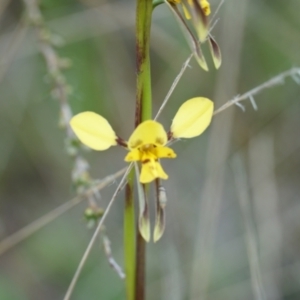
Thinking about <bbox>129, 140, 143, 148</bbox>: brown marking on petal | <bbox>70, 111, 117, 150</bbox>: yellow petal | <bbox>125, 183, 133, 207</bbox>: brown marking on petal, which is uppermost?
<bbox>70, 111, 117, 150</bbox>: yellow petal

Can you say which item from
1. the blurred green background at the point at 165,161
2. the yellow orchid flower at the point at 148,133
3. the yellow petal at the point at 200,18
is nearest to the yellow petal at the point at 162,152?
the yellow orchid flower at the point at 148,133

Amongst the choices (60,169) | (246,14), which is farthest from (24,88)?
(246,14)

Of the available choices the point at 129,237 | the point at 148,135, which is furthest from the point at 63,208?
the point at 148,135

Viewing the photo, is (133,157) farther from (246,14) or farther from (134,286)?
(246,14)

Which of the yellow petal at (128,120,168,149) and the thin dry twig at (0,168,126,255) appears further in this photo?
the thin dry twig at (0,168,126,255)

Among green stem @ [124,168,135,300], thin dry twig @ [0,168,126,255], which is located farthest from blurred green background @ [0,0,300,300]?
green stem @ [124,168,135,300]

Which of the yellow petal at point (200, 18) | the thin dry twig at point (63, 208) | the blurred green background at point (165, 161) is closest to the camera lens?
the yellow petal at point (200, 18)

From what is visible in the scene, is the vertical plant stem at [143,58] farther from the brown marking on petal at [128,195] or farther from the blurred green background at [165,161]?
the blurred green background at [165,161]

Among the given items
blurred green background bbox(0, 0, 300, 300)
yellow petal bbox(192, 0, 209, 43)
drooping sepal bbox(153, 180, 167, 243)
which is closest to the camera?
yellow petal bbox(192, 0, 209, 43)

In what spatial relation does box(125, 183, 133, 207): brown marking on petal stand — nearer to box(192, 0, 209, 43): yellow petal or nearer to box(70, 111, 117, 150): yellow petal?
box(70, 111, 117, 150): yellow petal
